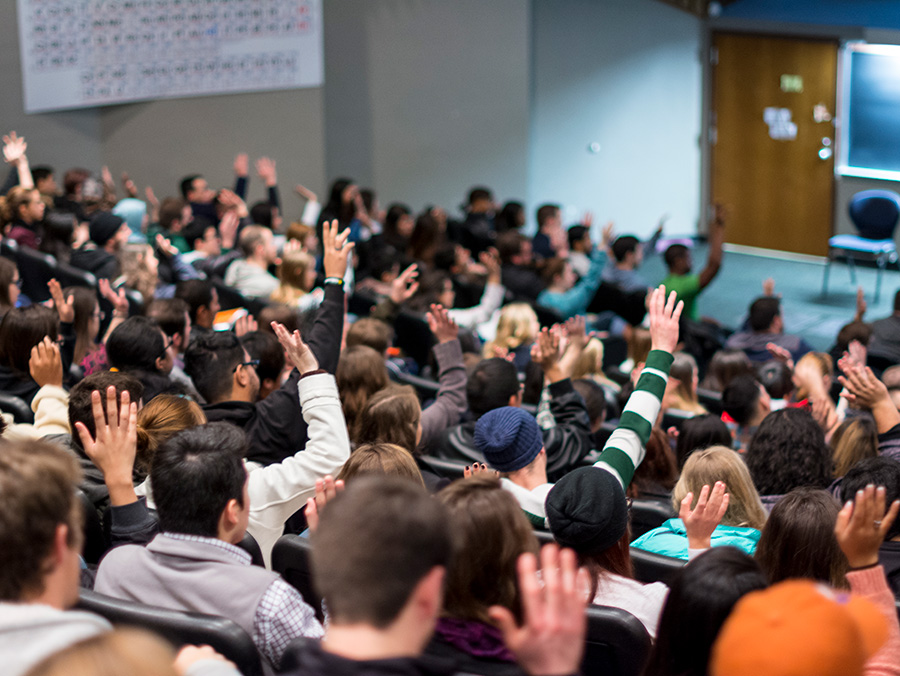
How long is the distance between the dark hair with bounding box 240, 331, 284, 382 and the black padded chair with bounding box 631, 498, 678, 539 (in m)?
1.48

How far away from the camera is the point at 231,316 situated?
15.8ft

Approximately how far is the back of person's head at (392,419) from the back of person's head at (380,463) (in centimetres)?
56

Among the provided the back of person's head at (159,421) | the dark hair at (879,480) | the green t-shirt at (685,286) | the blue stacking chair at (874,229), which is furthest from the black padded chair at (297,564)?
the blue stacking chair at (874,229)

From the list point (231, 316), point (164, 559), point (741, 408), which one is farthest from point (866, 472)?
point (231, 316)

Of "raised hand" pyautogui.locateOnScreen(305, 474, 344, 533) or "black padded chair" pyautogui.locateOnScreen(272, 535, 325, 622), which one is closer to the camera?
"raised hand" pyautogui.locateOnScreen(305, 474, 344, 533)

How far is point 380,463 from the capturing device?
2348 mm

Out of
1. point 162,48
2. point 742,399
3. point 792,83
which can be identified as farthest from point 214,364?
point 792,83

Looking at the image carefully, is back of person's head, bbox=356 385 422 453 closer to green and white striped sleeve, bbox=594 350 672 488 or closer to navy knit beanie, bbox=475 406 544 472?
navy knit beanie, bbox=475 406 544 472

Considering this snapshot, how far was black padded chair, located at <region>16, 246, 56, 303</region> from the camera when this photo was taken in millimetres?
5859

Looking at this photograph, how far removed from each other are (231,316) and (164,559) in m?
3.00

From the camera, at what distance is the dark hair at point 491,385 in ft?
11.6

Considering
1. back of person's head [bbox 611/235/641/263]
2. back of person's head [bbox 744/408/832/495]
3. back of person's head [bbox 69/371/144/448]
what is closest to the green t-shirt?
back of person's head [bbox 611/235/641/263]

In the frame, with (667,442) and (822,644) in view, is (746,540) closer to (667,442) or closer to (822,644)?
(667,442)

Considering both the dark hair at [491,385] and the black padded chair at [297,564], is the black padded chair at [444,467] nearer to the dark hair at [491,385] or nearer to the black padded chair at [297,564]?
the dark hair at [491,385]
